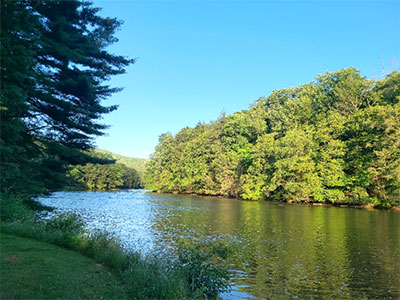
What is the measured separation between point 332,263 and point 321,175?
39.6 meters

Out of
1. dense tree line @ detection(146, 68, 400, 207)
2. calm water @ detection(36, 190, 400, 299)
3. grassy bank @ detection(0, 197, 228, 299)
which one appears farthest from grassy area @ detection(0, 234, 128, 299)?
dense tree line @ detection(146, 68, 400, 207)

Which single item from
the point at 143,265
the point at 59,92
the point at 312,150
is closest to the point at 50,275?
the point at 143,265

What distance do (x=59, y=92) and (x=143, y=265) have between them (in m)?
12.0

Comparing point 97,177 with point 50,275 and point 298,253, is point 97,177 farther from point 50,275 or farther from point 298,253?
point 50,275

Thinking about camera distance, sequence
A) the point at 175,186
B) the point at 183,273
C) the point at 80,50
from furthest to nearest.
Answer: the point at 175,186 < the point at 80,50 < the point at 183,273

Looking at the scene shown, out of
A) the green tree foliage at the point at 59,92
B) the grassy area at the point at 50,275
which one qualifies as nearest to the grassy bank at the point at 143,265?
the grassy area at the point at 50,275

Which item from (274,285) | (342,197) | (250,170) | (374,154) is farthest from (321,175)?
(274,285)

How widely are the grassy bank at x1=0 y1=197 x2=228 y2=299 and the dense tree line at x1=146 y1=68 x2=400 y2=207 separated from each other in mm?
40970

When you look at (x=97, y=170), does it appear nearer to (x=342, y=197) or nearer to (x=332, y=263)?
(x=342, y=197)

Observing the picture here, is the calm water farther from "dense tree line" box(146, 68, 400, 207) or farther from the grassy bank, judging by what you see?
"dense tree line" box(146, 68, 400, 207)

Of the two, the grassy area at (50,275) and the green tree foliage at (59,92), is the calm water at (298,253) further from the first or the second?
the green tree foliage at (59,92)

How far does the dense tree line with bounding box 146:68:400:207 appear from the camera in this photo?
4381 centimetres

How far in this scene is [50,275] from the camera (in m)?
7.21

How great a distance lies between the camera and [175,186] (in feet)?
293
